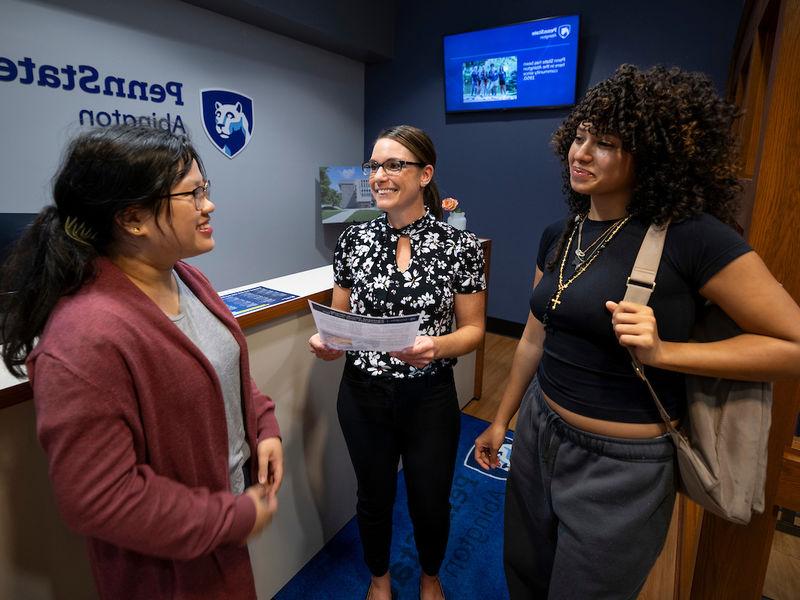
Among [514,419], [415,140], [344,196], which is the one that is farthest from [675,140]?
[344,196]

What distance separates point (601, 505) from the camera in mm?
987

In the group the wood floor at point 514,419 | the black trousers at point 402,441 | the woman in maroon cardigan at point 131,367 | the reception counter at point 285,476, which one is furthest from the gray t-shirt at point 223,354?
the wood floor at point 514,419

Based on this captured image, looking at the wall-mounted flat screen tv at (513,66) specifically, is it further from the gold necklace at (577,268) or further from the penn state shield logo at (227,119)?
the gold necklace at (577,268)

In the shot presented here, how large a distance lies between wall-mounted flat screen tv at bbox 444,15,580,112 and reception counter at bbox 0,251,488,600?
2939 millimetres

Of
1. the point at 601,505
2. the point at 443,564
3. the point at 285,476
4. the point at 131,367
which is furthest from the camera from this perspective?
the point at 443,564

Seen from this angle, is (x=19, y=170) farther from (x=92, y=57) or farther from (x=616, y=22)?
(x=616, y=22)

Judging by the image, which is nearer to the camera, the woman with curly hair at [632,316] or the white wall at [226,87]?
the woman with curly hair at [632,316]

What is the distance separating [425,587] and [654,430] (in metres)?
1.07

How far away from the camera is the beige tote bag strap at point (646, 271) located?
88 cm

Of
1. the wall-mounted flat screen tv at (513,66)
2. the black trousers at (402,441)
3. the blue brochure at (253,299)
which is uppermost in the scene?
the wall-mounted flat screen tv at (513,66)

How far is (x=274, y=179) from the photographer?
4266mm

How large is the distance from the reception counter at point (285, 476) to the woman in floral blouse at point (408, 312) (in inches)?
9.4

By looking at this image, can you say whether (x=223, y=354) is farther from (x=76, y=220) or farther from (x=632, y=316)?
(x=632, y=316)

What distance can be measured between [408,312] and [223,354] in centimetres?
53
